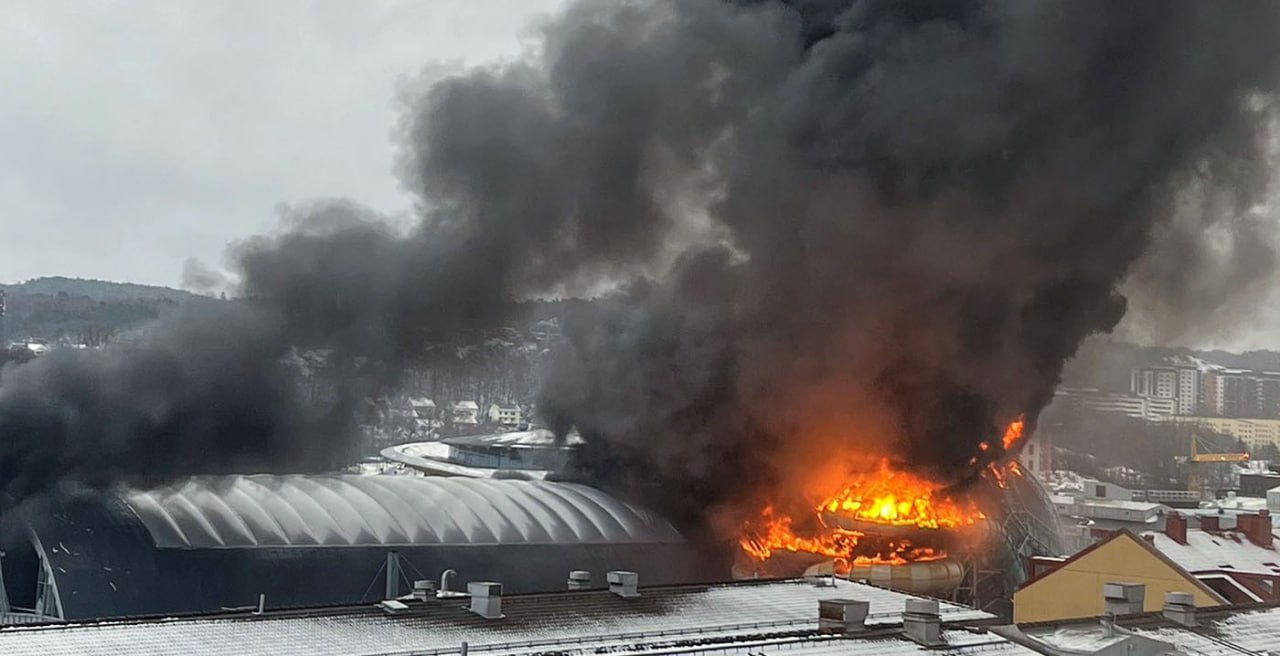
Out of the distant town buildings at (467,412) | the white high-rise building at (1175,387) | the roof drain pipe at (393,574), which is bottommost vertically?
the roof drain pipe at (393,574)

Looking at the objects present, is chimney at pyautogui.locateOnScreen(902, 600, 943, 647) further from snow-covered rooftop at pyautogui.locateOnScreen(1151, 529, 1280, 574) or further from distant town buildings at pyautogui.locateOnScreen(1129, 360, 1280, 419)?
distant town buildings at pyautogui.locateOnScreen(1129, 360, 1280, 419)

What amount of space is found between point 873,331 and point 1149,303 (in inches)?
383

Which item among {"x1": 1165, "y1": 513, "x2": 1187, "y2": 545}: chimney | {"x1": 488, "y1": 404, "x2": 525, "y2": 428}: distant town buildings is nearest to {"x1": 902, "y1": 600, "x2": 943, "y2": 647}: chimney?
{"x1": 1165, "y1": 513, "x2": 1187, "y2": 545}: chimney

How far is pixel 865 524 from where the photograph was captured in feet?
156

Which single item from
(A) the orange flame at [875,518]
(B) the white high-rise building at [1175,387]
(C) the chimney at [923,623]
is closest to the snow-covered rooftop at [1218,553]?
(A) the orange flame at [875,518]

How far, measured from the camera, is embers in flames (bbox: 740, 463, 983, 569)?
47.1m

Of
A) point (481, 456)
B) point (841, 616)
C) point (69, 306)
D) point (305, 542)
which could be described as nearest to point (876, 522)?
point (305, 542)

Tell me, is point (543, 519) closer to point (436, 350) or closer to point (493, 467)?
point (436, 350)

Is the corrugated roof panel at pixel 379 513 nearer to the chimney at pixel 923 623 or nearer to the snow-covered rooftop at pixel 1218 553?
the snow-covered rooftop at pixel 1218 553

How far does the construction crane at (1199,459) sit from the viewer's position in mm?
105100

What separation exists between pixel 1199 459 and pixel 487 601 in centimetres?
10165

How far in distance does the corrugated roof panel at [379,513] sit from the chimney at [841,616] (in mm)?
19138

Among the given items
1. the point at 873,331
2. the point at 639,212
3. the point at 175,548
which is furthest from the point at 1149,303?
the point at 175,548

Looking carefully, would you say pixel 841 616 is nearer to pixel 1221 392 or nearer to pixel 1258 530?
pixel 1258 530
